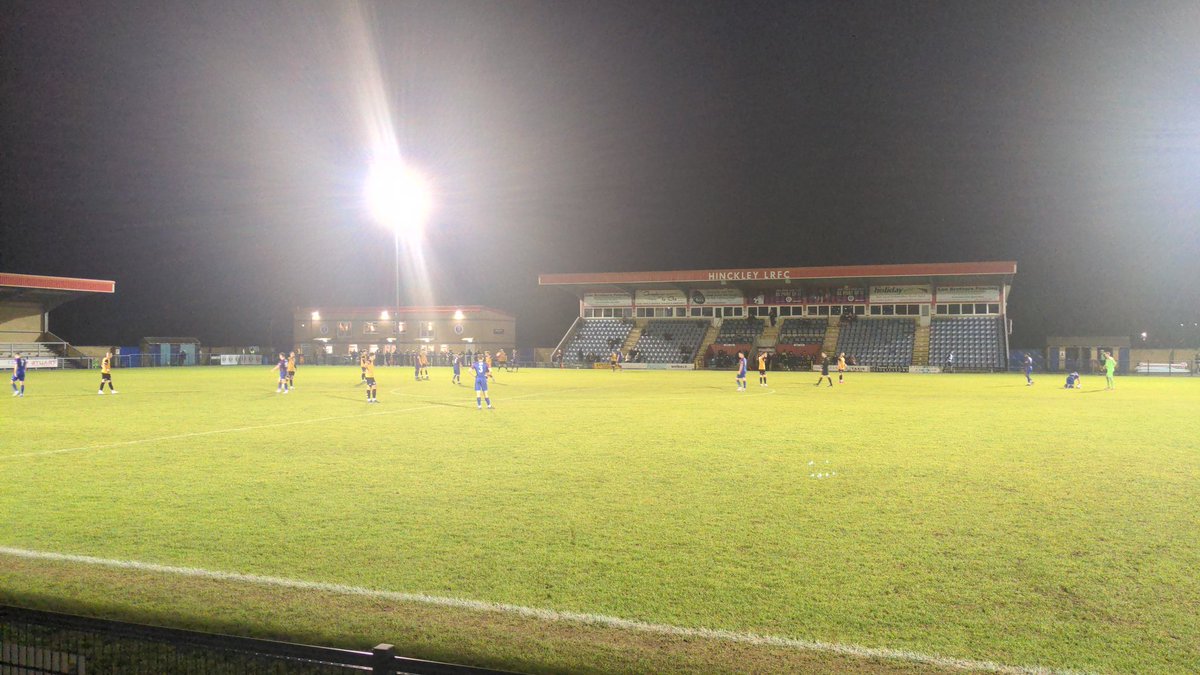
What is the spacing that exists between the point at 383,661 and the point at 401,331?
3350 inches

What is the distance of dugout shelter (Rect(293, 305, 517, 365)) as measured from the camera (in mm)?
81000

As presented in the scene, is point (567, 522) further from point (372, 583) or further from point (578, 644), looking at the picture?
point (578, 644)

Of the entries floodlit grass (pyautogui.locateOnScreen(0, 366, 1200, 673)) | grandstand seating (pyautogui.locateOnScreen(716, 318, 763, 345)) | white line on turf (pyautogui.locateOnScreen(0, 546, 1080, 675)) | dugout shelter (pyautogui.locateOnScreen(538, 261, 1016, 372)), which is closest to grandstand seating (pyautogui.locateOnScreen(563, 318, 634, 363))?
dugout shelter (pyautogui.locateOnScreen(538, 261, 1016, 372))

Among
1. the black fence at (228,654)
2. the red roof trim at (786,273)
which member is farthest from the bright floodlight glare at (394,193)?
the black fence at (228,654)

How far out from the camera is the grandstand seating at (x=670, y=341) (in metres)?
64.6

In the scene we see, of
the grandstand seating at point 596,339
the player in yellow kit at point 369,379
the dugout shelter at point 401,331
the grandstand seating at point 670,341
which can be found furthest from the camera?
the dugout shelter at point 401,331

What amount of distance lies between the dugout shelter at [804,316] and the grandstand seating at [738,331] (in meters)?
0.10

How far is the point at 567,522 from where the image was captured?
7422 mm

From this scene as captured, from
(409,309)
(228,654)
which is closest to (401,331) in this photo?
(409,309)

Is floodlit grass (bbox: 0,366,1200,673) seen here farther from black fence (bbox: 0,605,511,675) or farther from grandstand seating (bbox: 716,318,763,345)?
grandstand seating (bbox: 716,318,763,345)

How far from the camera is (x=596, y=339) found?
231 ft

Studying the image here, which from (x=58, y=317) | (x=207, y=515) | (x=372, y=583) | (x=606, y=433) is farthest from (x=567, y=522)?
(x=58, y=317)

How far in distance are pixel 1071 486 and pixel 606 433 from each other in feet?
28.1

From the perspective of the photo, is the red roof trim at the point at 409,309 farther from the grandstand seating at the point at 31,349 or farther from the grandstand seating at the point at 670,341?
the grandstand seating at the point at 31,349
